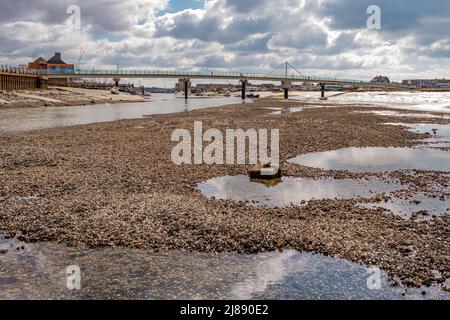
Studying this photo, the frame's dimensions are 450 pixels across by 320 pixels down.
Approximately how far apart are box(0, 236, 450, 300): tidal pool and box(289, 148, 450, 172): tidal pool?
14.9 meters

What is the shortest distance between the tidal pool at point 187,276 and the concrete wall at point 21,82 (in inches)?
4168

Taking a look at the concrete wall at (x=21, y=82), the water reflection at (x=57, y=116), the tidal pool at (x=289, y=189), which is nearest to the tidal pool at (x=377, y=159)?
the tidal pool at (x=289, y=189)

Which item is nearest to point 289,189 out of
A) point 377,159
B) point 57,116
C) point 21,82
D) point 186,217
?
point 186,217

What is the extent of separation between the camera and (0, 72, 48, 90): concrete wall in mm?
105688

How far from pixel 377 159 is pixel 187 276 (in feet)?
71.0

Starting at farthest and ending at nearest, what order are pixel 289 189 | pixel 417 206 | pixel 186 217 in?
pixel 289 189, pixel 417 206, pixel 186 217

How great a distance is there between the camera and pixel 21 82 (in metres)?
119

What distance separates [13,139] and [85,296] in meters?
31.4

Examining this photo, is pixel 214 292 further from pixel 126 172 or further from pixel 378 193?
pixel 126 172

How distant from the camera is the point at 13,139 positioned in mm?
37312

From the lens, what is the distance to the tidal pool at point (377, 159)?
2642 cm

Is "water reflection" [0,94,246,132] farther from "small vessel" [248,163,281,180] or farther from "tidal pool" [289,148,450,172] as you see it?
"tidal pool" [289,148,450,172]

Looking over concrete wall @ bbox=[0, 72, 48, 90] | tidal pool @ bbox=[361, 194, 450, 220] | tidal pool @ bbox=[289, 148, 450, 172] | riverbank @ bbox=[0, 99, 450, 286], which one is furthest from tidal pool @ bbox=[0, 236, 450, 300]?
concrete wall @ bbox=[0, 72, 48, 90]

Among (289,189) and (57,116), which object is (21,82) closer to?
(57,116)
